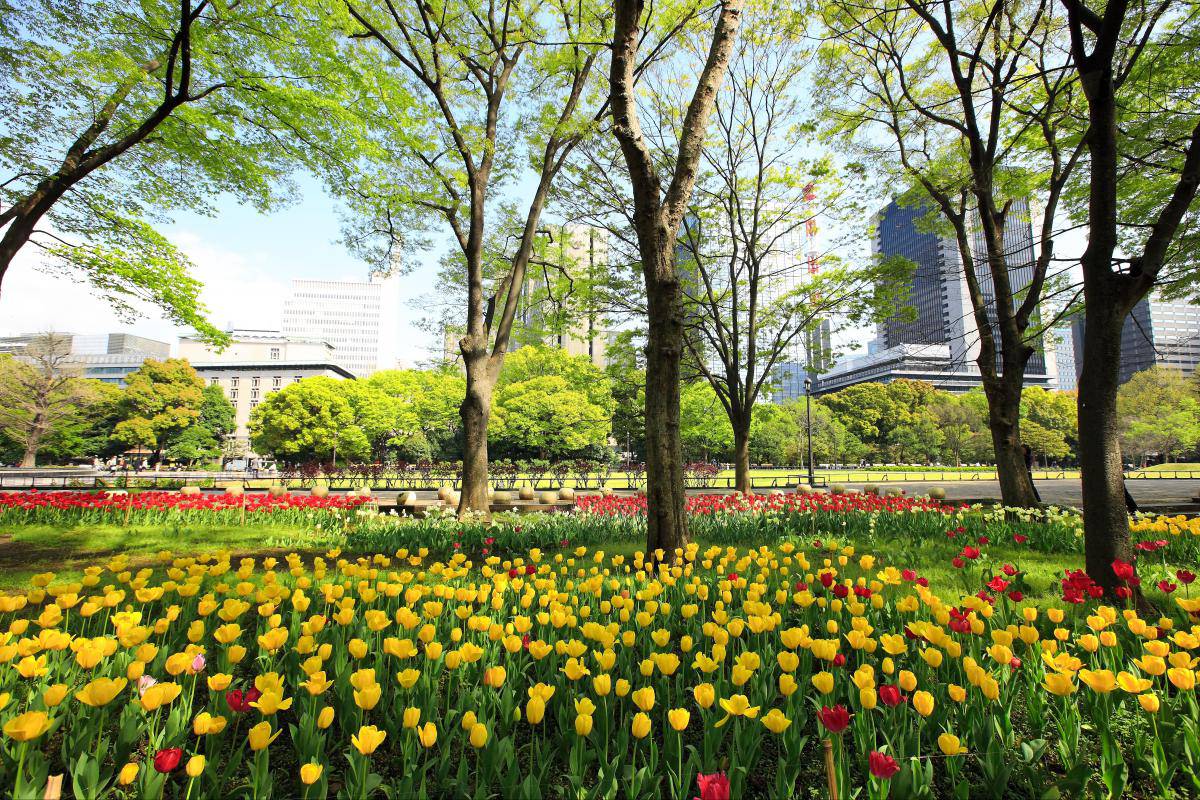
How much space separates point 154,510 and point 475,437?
584cm

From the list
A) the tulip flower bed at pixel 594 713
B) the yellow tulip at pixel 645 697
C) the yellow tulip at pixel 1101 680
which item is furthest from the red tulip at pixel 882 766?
the yellow tulip at pixel 1101 680

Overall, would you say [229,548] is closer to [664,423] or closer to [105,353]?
[664,423]

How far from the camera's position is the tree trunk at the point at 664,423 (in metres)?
5.71

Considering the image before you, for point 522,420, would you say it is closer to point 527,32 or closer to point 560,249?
A: point 560,249

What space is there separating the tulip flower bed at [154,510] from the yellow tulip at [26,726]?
28.2ft

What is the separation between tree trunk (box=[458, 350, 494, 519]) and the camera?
9.70 meters

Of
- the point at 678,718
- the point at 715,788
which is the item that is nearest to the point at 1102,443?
the point at 678,718

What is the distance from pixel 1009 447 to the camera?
9.11m

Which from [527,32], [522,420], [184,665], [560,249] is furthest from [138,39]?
[522,420]

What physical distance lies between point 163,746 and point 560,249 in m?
13.4

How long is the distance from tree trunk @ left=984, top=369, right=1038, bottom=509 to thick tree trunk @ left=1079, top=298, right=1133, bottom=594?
5369 millimetres

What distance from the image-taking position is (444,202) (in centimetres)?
1041

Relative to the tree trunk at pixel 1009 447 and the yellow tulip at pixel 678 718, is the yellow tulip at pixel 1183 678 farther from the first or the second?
the tree trunk at pixel 1009 447

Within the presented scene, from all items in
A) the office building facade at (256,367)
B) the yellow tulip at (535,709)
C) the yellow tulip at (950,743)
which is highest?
the office building facade at (256,367)
